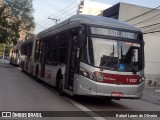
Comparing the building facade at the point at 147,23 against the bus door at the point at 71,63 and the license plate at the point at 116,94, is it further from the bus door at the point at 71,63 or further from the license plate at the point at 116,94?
the license plate at the point at 116,94

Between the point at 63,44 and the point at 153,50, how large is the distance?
3250cm

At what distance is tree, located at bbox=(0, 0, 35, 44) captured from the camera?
68125 mm

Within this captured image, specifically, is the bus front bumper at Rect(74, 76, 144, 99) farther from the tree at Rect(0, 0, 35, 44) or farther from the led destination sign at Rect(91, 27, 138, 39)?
the tree at Rect(0, 0, 35, 44)

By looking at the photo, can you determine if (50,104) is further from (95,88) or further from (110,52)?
(110,52)

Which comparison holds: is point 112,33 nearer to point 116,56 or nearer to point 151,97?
point 116,56

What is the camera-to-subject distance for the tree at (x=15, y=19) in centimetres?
6812

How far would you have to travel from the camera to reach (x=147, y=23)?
152 ft

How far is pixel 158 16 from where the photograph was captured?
4775cm

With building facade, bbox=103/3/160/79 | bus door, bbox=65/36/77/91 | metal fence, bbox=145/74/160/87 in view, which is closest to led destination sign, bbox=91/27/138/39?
bus door, bbox=65/36/77/91

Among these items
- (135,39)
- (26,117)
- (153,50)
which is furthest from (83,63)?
(153,50)

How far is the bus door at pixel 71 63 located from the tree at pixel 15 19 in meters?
54.1

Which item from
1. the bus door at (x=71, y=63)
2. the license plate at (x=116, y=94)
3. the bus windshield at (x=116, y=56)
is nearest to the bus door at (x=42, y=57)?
the bus door at (x=71, y=63)

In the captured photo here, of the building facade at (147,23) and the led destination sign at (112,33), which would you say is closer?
A: the led destination sign at (112,33)

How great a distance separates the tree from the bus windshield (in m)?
55.5
